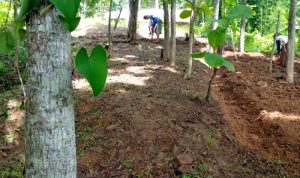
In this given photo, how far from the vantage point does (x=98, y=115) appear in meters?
5.94

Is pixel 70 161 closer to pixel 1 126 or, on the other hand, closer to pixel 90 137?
pixel 90 137

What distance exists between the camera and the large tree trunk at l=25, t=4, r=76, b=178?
148 cm

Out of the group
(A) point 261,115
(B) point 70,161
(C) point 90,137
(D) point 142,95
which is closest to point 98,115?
(C) point 90,137

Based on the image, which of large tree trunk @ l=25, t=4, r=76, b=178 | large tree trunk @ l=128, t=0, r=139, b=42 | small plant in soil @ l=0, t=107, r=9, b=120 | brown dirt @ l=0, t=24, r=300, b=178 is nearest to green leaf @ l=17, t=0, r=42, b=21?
large tree trunk @ l=25, t=4, r=76, b=178

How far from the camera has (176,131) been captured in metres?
5.33

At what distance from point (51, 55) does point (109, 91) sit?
18.9 feet

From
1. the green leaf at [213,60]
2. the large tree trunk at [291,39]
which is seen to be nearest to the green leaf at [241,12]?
the green leaf at [213,60]

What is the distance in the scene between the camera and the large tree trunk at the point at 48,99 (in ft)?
4.84

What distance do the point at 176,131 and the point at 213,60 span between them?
3.58 ft

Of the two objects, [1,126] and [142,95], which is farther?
[142,95]

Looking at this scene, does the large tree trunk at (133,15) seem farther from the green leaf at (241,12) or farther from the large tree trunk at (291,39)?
the green leaf at (241,12)

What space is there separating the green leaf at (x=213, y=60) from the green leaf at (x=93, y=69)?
11.7ft

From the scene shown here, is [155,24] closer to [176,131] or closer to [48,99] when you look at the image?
[176,131]

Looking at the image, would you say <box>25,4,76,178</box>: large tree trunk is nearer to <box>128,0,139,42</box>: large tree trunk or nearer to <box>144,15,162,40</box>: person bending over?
<box>128,0,139,42</box>: large tree trunk
